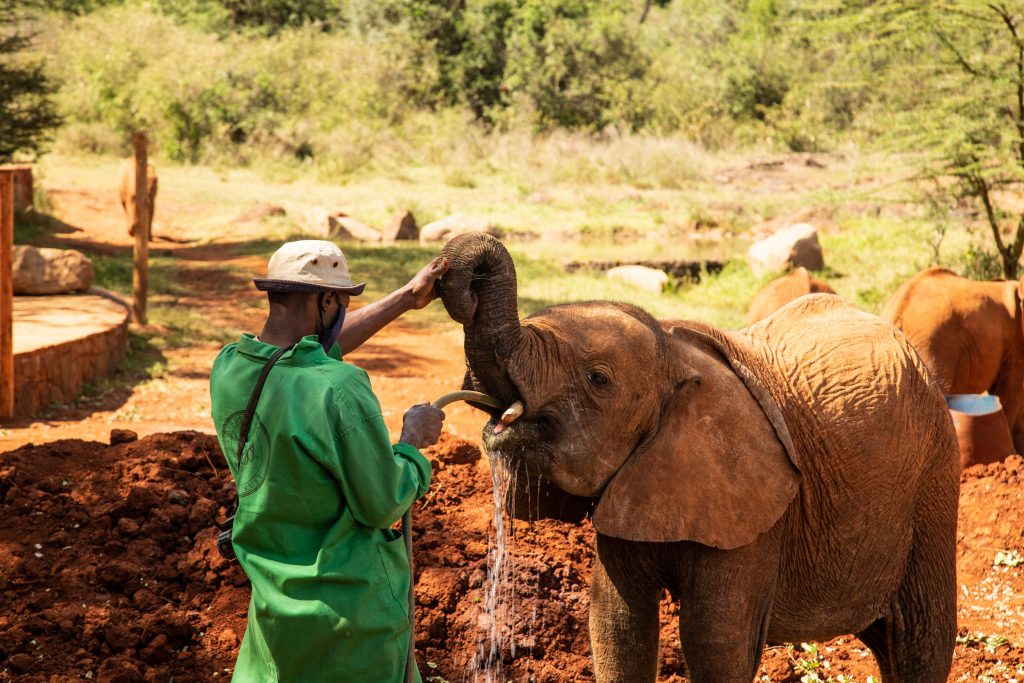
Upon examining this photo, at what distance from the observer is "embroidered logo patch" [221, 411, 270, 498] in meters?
2.76

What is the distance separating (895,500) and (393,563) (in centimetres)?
210

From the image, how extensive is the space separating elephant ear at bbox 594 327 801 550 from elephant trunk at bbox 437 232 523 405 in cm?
56

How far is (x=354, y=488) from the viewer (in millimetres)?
2734

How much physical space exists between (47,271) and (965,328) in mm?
8539

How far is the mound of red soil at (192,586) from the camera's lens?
4.71 meters

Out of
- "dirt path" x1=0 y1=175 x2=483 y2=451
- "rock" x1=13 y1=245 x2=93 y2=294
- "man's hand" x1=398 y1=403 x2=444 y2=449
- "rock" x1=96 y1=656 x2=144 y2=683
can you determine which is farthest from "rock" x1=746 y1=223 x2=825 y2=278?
"man's hand" x1=398 y1=403 x2=444 y2=449

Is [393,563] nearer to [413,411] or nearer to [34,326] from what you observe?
[413,411]

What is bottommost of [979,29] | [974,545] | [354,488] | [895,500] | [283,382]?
[974,545]

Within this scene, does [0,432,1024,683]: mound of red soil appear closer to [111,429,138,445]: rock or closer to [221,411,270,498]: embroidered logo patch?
[111,429,138,445]: rock

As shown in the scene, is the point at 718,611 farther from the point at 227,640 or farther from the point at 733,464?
the point at 227,640

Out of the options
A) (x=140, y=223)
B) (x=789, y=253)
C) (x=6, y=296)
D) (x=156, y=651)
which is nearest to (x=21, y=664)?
(x=156, y=651)

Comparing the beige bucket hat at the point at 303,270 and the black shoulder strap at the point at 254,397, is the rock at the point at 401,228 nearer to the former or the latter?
the beige bucket hat at the point at 303,270

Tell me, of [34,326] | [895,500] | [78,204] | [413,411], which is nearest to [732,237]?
[78,204]

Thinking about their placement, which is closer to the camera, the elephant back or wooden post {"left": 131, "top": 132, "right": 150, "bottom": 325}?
the elephant back
